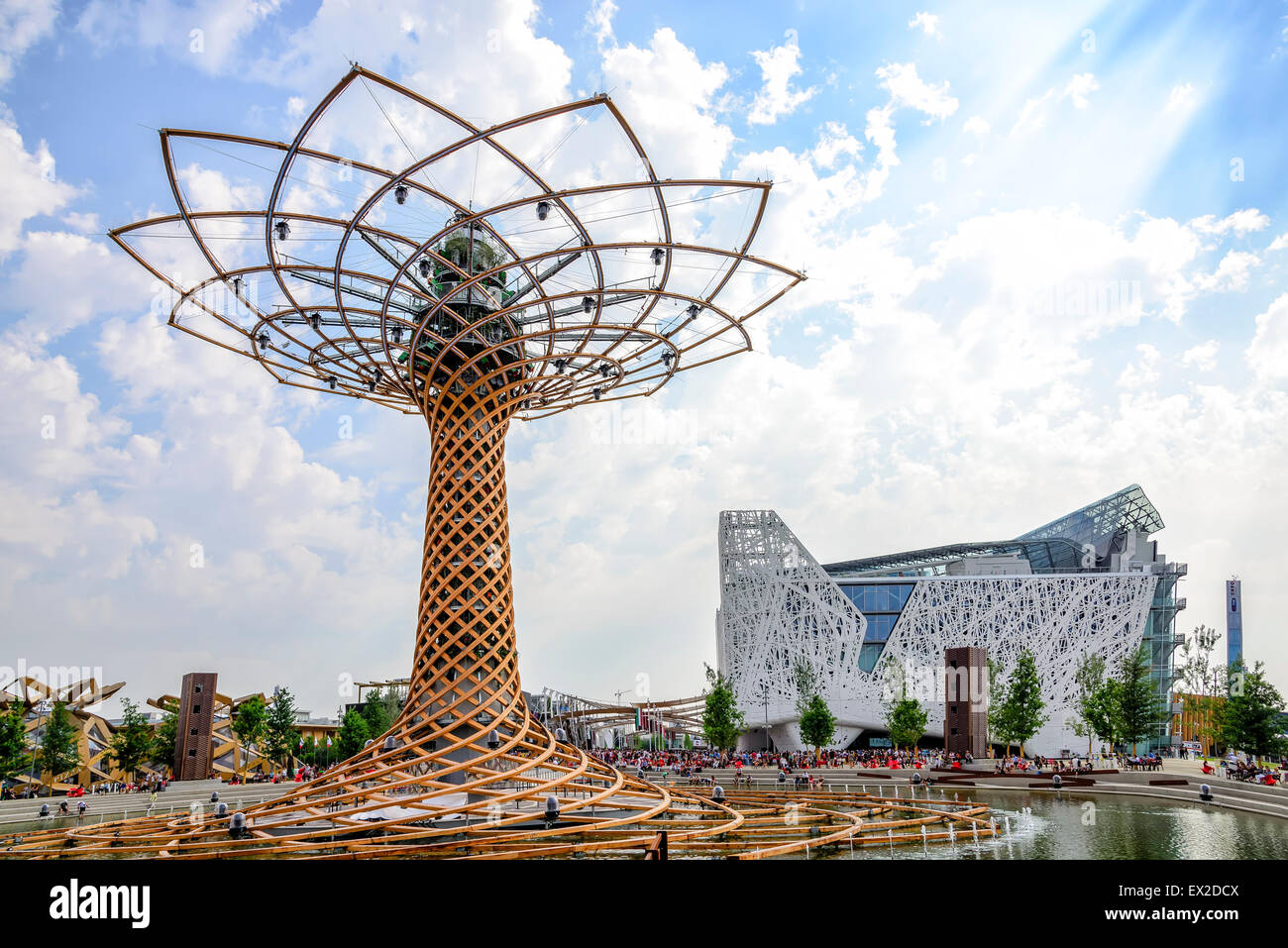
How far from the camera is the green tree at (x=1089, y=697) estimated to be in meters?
49.1

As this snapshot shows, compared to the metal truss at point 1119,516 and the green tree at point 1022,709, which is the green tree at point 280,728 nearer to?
the green tree at point 1022,709

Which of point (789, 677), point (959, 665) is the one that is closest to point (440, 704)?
point (959, 665)

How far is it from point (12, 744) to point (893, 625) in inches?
2386

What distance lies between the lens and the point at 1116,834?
21922 mm

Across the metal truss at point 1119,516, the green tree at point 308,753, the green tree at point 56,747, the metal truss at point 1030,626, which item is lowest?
the green tree at point 308,753

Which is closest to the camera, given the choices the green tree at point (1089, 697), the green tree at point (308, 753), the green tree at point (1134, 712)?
the green tree at point (1134, 712)

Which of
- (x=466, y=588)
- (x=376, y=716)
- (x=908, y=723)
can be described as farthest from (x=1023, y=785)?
(x=376, y=716)

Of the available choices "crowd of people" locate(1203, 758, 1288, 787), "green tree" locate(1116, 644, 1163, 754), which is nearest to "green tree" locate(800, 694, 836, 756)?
"green tree" locate(1116, 644, 1163, 754)

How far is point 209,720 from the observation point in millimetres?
48656

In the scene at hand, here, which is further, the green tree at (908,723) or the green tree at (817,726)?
the green tree at (817,726)

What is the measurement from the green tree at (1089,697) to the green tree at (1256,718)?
6520 millimetres

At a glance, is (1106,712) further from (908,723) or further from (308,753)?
(308,753)

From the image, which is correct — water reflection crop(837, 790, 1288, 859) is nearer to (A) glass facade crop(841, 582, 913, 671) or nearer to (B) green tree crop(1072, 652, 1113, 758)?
(B) green tree crop(1072, 652, 1113, 758)

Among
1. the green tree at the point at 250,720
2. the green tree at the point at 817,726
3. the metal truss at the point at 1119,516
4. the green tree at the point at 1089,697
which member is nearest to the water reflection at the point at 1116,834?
the green tree at the point at 1089,697
